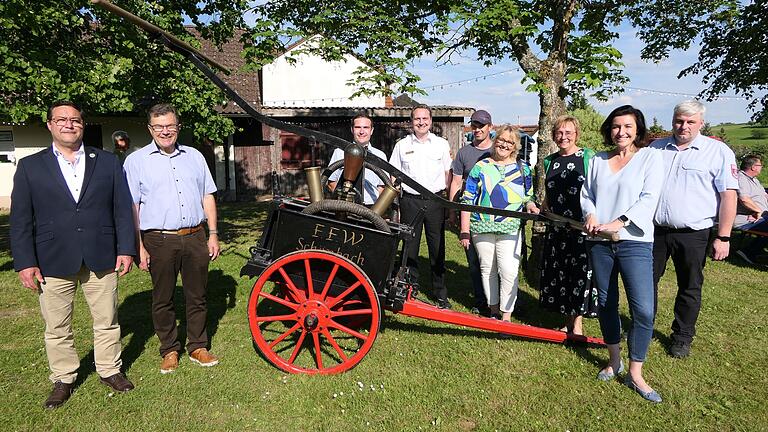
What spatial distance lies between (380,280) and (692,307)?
248cm

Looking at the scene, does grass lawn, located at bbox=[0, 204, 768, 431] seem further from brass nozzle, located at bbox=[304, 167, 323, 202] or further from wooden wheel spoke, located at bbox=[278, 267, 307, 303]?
brass nozzle, located at bbox=[304, 167, 323, 202]

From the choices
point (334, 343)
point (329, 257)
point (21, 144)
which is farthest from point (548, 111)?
point (21, 144)

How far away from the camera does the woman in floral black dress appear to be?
3.78 metres

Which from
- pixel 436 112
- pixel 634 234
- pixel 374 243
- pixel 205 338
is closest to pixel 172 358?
pixel 205 338

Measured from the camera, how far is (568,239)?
153 inches

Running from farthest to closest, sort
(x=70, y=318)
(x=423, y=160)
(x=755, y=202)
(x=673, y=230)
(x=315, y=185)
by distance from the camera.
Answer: (x=755, y=202)
(x=423, y=160)
(x=673, y=230)
(x=315, y=185)
(x=70, y=318)

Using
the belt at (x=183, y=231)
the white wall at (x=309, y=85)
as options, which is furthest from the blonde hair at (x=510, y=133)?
the white wall at (x=309, y=85)

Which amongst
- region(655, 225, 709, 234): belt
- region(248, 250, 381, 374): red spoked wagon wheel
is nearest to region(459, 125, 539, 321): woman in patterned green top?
region(655, 225, 709, 234): belt

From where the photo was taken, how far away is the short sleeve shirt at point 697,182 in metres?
3.47

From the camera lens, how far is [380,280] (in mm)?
3379

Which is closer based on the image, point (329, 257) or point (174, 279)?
point (329, 257)

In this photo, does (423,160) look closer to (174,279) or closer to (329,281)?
(329,281)

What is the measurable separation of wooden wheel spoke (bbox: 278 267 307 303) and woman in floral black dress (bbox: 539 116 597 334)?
2009 millimetres

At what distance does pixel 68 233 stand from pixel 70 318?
581 millimetres
